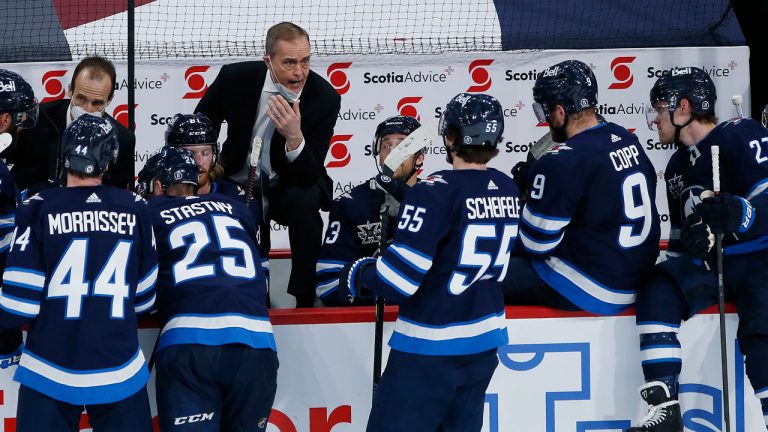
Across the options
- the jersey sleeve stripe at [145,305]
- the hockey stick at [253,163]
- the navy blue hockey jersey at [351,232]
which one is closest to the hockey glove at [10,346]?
the jersey sleeve stripe at [145,305]

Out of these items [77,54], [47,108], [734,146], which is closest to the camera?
[734,146]

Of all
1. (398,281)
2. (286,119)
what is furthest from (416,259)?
(286,119)

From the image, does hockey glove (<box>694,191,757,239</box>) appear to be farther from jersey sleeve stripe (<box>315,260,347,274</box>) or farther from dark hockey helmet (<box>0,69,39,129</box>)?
dark hockey helmet (<box>0,69,39,129</box>)

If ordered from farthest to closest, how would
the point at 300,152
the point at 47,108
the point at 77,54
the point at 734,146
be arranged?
the point at 77,54
the point at 47,108
the point at 300,152
the point at 734,146

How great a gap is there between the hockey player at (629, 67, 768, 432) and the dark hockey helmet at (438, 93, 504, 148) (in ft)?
2.49

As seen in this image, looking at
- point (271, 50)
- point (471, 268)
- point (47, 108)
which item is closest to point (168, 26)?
point (47, 108)

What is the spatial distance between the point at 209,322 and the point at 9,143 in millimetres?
927

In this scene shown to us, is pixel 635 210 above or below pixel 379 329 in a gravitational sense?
above

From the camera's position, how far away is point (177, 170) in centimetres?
337

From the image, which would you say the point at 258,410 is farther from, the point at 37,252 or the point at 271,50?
the point at 271,50

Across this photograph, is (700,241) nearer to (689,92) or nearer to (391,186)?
(689,92)

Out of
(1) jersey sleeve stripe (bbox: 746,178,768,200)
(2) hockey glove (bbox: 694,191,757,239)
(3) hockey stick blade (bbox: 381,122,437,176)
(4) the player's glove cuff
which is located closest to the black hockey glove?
(3) hockey stick blade (bbox: 381,122,437,176)

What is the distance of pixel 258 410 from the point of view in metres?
3.26

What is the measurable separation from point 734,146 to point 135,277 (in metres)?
1.97
